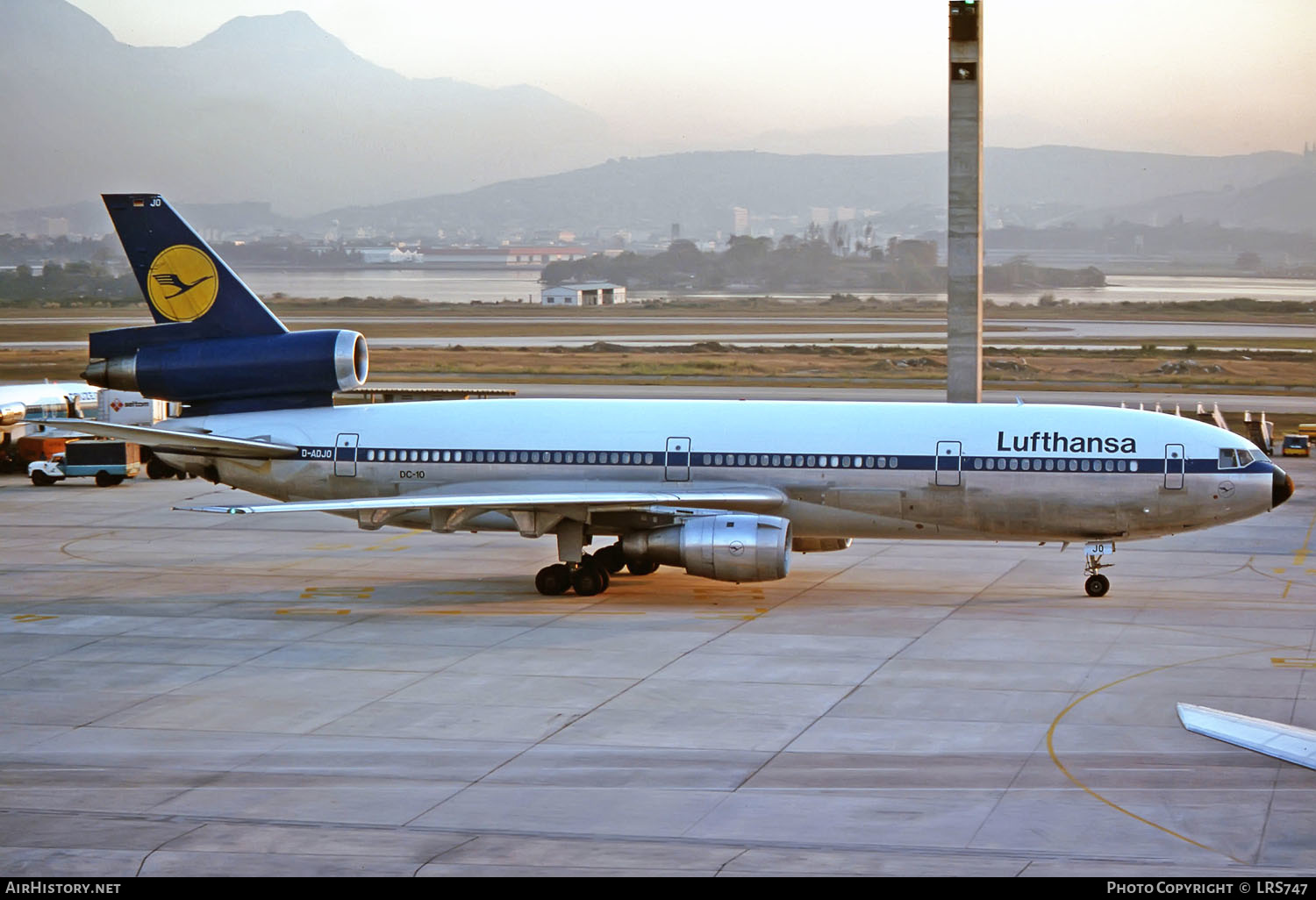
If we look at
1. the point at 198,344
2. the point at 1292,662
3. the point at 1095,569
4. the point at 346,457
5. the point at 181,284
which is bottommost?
the point at 1292,662

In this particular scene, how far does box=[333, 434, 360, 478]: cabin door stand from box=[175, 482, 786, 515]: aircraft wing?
52.5 inches

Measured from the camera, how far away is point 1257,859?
15.6 meters

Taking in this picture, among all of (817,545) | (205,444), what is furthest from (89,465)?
(817,545)

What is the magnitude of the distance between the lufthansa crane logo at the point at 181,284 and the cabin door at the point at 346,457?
14.4 ft

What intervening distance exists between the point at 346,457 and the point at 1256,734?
19779 millimetres

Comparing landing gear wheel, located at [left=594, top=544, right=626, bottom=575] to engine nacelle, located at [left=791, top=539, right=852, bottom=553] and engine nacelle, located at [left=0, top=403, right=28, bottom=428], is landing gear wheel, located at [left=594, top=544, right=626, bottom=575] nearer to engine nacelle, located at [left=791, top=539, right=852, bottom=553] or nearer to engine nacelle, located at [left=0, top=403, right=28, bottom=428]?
engine nacelle, located at [left=791, top=539, right=852, bottom=553]

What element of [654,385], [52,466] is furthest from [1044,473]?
[654,385]

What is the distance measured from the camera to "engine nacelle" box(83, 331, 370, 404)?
32.6 meters

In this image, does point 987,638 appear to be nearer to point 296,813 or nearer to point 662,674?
point 662,674

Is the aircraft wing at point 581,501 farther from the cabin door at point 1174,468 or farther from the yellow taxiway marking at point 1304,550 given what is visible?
the yellow taxiway marking at point 1304,550

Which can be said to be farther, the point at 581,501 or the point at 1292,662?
the point at 581,501

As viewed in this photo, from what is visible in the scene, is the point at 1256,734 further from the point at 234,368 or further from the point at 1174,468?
the point at 234,368

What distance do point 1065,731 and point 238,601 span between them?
1701cm

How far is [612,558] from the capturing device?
31.7 metres
